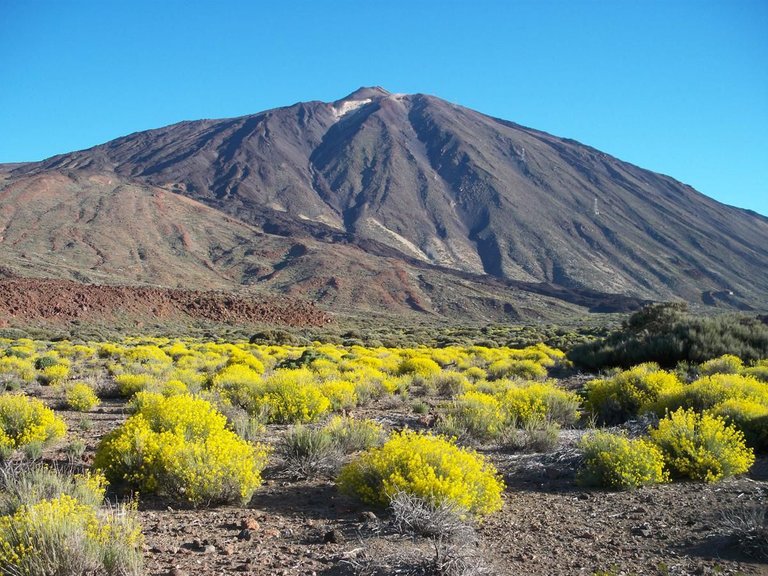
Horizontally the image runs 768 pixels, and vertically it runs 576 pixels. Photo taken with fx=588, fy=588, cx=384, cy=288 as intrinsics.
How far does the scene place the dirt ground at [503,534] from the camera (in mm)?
4105

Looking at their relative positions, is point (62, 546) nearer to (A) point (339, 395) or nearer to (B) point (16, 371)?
(A) point (339, 395)

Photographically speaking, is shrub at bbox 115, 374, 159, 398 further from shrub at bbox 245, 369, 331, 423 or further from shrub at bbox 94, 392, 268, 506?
shrub at bbox 94, 392, 268, 506

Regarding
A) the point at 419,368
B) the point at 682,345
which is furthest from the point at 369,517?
the point at 682,345

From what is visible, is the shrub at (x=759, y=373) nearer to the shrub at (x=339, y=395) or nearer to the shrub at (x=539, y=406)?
the shrub at (x=539, y=406)

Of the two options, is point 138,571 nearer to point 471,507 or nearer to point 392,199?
point 471,507

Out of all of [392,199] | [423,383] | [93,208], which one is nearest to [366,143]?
[392,199]

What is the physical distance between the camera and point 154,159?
575ft

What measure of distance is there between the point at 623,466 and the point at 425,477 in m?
2.18

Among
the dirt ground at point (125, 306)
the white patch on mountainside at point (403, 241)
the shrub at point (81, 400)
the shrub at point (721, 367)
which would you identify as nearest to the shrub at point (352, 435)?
the shrub at point (81, 400)

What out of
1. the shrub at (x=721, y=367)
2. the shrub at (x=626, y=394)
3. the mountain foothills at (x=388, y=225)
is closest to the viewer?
the shrub at (x=626, y=394)

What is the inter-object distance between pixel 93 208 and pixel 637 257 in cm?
10896

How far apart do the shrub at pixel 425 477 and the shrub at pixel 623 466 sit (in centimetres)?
133

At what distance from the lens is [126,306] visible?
49.2m

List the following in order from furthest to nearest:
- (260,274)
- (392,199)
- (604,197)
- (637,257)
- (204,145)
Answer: (204,145) < (604,197) < (392,199) < (637,257) < (260,274)
